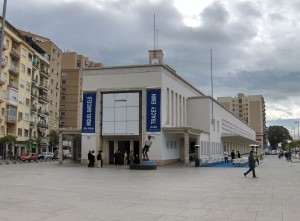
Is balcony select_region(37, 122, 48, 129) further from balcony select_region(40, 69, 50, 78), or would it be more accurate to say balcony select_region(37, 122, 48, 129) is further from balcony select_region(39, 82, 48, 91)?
balcony select_region(40, 69, 50, 78)

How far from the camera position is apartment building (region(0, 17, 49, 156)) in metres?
63.3

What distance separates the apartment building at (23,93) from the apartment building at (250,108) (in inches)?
3949

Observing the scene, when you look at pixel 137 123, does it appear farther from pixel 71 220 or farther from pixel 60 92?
pixel 60 92

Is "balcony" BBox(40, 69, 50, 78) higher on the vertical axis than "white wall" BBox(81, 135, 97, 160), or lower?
higher

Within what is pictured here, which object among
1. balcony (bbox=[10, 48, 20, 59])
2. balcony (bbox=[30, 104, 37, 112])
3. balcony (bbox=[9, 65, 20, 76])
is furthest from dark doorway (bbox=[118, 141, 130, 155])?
balcony (bbox=[30, 104, 37, 112])

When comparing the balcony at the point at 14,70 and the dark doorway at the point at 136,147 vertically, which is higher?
the balcony at the point at 14,70

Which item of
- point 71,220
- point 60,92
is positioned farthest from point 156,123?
point 60,92

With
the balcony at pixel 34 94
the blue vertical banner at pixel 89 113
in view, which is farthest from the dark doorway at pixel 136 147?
the balcony at pixel 34 94

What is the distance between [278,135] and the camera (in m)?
170

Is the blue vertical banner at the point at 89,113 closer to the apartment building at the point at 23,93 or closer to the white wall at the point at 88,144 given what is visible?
the white wall at the point at 88,144

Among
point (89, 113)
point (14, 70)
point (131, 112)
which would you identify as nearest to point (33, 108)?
point (14, 70)

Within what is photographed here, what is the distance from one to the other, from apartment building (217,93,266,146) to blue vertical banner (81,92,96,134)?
425 feet

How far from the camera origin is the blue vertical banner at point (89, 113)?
38500mm

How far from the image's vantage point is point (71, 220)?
886 cm
